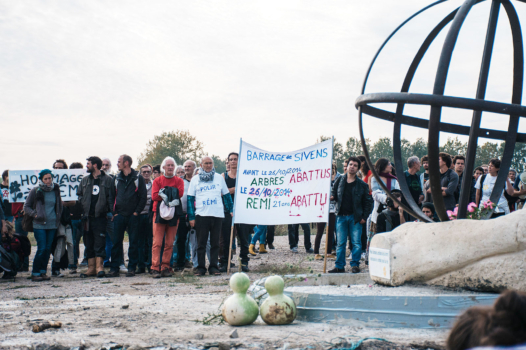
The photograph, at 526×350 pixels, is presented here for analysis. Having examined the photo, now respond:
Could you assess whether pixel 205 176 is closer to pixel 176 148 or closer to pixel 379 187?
pixel 379 187

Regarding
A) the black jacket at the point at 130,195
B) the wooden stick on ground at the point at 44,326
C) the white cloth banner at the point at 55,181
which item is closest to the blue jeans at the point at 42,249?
the black jacket at the point at 130,195

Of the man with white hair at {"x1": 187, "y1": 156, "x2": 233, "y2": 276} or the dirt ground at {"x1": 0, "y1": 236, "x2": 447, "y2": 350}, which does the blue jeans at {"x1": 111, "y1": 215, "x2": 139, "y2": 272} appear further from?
the dirt ground at {"x1": 0, "y1": 236, "x2": 447, "y2": 350}

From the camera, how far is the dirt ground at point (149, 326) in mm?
3840

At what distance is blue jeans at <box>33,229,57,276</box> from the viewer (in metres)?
8.45

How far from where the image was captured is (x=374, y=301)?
181 inches

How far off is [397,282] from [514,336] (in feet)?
13.0

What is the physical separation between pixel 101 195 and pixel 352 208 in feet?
14.3

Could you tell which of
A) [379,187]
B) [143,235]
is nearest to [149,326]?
[143,235]

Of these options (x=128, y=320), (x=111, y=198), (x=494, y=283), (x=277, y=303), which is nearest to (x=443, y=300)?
(x=494, y=283)

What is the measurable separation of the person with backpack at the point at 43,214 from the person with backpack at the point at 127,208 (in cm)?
102

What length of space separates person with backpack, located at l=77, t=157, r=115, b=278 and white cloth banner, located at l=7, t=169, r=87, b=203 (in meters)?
1.10

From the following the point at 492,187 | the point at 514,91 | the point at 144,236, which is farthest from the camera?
the point at 144,236

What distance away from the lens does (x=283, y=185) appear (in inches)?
342

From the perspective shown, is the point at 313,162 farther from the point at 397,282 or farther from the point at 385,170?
the point at 397,282
